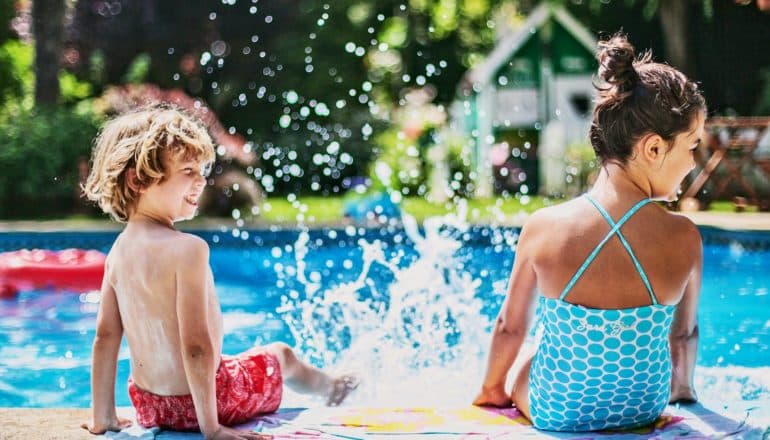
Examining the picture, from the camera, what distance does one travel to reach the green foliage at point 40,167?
12125 mm

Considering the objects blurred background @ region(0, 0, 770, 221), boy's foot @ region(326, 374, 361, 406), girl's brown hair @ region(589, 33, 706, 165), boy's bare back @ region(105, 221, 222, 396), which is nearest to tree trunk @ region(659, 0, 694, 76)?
blurred background @ region(0, 0, 770, 221)

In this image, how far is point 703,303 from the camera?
22.2 ft

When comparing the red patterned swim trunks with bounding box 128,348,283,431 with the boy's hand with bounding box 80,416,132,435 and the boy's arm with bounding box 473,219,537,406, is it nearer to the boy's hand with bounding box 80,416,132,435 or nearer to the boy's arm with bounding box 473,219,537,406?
the boy's hand with bounding box 80,416,132,435

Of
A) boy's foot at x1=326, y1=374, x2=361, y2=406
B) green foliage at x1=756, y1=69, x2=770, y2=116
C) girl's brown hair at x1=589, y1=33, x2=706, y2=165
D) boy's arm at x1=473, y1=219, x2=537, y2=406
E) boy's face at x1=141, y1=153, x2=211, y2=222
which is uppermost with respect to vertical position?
green foliage at x1=756, y1=69, x2=770, y2=116

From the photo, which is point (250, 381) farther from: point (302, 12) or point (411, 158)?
point (302, 12)

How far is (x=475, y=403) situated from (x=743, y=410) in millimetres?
717

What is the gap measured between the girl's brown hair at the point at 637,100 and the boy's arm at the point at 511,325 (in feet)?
1.05

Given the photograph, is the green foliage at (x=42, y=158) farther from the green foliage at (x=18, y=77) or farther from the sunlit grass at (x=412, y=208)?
Result: the green foliage at (x=18, y=77)

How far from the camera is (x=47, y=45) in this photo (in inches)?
551

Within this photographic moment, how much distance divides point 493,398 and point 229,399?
73cm

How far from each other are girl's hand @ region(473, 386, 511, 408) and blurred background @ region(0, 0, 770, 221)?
755 cm

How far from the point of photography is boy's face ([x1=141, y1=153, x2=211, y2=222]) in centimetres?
256

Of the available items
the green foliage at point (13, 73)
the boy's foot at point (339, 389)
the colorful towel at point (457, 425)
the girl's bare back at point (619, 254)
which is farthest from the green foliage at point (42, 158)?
the girl's bare back at point (619, 254)

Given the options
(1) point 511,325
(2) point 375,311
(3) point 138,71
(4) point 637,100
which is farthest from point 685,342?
(3) point 138,71
